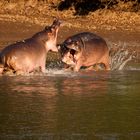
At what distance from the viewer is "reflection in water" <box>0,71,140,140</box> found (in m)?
6.66

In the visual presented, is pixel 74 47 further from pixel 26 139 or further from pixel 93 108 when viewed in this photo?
pixel 26 139

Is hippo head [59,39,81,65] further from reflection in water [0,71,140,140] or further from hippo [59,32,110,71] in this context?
reflection in water [0,71,140,140]

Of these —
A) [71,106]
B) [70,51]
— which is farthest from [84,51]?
[71,106]

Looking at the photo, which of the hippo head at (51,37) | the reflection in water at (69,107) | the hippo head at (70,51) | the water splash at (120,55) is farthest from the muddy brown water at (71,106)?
the water splash at (120,55)

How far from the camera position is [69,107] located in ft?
25.7

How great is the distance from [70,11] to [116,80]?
853 centimetres

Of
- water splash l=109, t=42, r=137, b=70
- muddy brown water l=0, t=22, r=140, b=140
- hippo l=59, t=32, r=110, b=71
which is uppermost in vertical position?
hippo l=59, t=32, r=110, b=71

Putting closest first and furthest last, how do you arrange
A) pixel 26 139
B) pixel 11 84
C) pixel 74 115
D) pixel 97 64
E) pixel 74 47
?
pixel 26 139 → pixel 74 115 → pixel 11 84 → pixel 74 47 → pixel 97 64

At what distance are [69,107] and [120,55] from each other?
541cm

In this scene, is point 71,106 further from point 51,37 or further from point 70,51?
point 51,37

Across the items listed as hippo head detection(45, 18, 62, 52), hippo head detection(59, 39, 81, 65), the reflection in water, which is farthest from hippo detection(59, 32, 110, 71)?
the reflection in water

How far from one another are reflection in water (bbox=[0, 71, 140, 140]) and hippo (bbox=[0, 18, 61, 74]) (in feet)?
1.01

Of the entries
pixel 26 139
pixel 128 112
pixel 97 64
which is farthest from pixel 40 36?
pixel 26 139

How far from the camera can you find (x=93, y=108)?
7844mm
